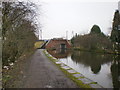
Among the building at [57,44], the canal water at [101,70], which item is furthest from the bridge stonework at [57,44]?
the canal water at [101,70]

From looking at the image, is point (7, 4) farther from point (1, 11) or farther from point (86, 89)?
point (86, 89)

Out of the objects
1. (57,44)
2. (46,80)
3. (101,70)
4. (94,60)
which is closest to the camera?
(46,80)

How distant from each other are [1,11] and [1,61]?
291 cm

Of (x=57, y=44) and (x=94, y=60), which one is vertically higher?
(x=57, y=44)

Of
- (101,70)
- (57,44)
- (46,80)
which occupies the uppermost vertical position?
(57,44)

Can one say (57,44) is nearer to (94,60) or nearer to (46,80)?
(94,60)

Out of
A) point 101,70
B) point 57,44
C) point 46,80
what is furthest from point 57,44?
point 46,80

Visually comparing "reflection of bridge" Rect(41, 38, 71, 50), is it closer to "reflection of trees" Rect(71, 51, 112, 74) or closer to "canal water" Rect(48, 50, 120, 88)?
"reflection of trees" Rect(71, 51, 112, 74)

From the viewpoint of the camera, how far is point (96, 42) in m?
Result: 26.3

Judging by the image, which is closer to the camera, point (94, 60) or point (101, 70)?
point (101, 70)

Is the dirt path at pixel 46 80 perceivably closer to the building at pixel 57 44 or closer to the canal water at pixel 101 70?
the canal water at pixel 101 70

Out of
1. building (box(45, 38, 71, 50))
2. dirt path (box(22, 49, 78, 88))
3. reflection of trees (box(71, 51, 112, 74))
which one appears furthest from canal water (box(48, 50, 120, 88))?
building (box(45, 38, 71, 50))

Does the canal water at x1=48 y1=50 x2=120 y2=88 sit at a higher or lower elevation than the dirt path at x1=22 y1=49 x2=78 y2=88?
lower

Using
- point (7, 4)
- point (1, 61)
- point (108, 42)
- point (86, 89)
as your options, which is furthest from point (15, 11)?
point (108, 42)
